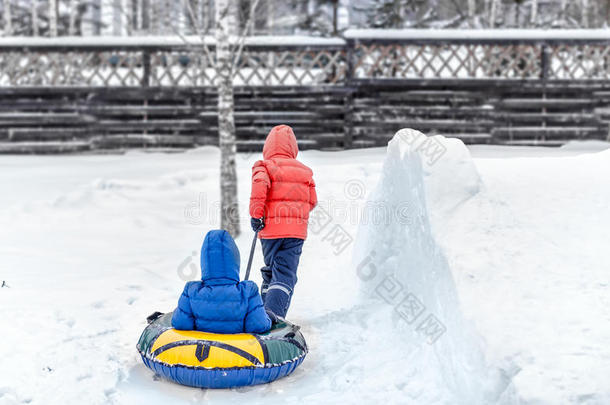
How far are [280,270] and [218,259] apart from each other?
1077 millimetres

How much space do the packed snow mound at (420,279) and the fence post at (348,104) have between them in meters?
5.84

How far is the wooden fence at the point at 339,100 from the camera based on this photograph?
11.9m

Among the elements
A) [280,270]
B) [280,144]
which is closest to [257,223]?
[280,270]

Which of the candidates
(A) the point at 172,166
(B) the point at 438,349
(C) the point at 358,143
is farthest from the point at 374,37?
(B) the point at 438,349

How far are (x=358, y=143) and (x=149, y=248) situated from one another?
18.1ft

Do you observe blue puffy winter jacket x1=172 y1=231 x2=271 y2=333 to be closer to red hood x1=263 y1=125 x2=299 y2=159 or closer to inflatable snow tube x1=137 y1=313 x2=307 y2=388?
inflatable snow tube x1=137 y1=313 x2=307 y2=388

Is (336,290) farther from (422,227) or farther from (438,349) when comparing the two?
(438,349)

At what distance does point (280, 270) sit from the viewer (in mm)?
5098

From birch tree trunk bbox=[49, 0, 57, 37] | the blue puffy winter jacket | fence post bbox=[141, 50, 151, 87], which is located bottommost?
the blue puffy winter jacket

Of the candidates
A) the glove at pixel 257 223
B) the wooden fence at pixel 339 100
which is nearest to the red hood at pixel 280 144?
the glove at pixel 257 223

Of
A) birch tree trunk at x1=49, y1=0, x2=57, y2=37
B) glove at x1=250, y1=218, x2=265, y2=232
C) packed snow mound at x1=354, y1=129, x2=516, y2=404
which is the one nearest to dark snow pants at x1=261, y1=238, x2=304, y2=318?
glove at x1=250, y1=218, x2=265, y2=232

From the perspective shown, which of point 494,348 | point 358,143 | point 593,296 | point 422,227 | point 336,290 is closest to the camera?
point 494,348

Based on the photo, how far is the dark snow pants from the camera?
16.4 feet

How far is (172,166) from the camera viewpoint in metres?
11.0
